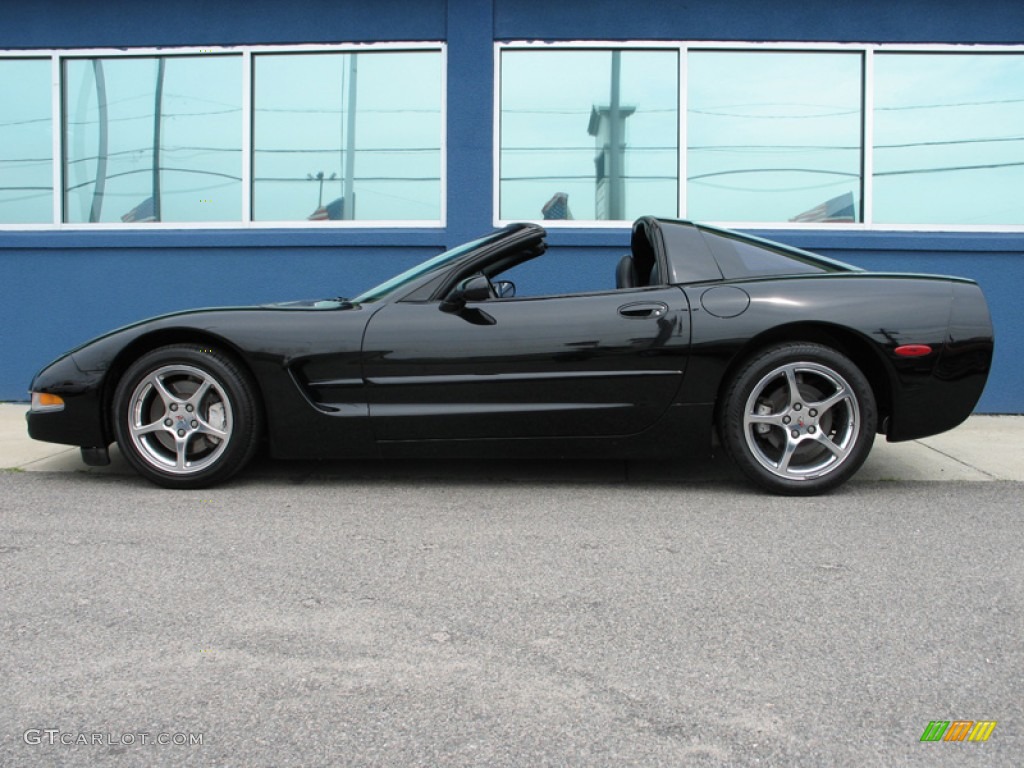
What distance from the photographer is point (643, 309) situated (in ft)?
13.7

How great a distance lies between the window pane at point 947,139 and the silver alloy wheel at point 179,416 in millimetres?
5686

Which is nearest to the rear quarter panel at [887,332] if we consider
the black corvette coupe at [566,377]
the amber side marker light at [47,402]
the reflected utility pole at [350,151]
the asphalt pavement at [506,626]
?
A: the black corvette coupe at [566,377]

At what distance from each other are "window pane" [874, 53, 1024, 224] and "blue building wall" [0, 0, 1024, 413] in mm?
235

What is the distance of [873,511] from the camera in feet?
13.0

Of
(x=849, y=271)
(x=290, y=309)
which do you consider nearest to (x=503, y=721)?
(x=290, y=309)

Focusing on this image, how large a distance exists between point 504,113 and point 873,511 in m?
Result: 4.94

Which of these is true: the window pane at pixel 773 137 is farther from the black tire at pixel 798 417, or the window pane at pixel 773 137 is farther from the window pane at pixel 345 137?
the black tire at pixel 798 417

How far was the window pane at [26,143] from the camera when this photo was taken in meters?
7.95

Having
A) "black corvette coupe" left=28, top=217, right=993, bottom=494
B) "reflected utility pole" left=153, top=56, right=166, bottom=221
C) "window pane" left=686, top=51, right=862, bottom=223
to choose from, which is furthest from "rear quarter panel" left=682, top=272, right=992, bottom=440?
"reflected utility pole" left=153, top=56, right=166, bottom=221

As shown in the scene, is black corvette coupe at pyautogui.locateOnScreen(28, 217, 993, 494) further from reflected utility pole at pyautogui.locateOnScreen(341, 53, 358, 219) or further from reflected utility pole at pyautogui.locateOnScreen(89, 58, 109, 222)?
reflected utility pole at pyautogui.locateOnScreen(89, 58, 109, 222)

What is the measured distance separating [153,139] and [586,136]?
3.71 meters

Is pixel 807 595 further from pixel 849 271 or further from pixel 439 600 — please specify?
pixel 849 271

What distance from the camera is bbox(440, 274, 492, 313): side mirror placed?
4125mm

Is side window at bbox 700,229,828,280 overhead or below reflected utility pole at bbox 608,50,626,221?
below
